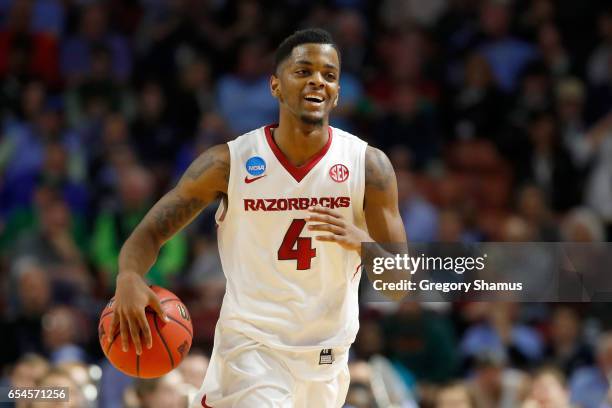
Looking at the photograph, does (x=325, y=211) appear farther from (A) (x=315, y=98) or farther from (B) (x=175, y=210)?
(B) (x=175, y=210)

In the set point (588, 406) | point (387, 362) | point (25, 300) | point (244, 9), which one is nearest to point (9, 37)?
point (244, 9)

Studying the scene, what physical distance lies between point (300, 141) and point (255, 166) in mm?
273

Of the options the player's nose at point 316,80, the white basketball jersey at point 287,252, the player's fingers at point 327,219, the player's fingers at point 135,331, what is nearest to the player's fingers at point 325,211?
the player's fingers at point 327,219

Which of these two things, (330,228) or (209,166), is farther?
(209,166)

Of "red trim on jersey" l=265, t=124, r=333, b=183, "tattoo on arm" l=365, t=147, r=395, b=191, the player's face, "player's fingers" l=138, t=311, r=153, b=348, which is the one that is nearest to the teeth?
the player's face

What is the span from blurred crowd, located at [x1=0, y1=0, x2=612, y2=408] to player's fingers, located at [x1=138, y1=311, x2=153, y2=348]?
8.92ft

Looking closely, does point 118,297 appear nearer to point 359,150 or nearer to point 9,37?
point 359,150

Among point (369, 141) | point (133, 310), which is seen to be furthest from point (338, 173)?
point (369, 141)

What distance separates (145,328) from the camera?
5.66 m

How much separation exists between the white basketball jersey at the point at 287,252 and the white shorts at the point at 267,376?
0.06m

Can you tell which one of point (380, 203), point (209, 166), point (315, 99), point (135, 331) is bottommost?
point (135, 331)

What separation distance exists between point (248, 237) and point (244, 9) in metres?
7.69

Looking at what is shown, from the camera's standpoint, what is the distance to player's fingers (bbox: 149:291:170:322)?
5.72m

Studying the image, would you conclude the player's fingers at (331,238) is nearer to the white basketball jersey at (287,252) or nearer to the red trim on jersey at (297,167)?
the white basketball jersey at (287,252)
